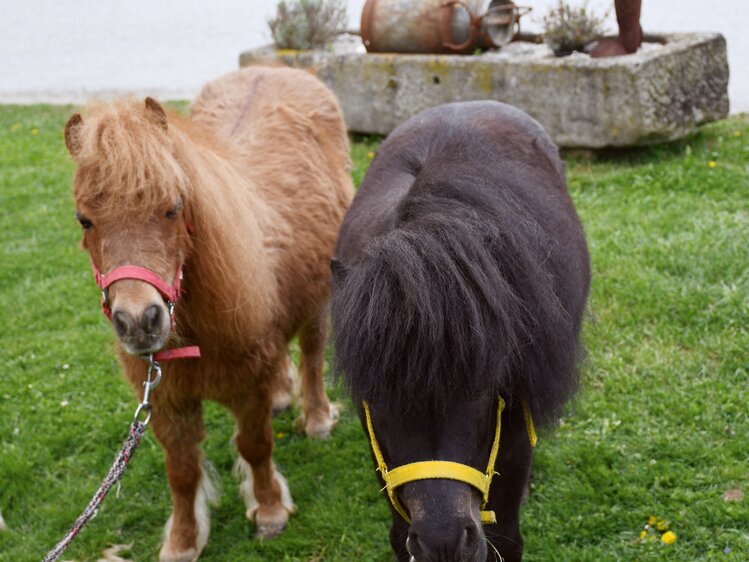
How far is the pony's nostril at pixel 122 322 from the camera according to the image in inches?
99.1

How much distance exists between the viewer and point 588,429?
4000 millimetres

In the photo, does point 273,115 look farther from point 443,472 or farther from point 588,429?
point 443,472

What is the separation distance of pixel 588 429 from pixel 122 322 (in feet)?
7.92

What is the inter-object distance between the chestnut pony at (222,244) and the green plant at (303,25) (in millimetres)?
3404

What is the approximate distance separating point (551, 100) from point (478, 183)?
4.31m

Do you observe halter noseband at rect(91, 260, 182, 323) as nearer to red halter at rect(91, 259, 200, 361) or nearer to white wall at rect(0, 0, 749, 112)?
red halter at rect(91, 259, 200, 361)

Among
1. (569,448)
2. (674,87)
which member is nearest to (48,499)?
(569,448)

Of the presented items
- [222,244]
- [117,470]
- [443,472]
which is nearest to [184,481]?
[117,470]

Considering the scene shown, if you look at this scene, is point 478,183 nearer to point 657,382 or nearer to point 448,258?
point 448,258

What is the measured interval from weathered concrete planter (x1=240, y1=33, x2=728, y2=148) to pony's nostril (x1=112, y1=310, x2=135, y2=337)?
4.71 meters

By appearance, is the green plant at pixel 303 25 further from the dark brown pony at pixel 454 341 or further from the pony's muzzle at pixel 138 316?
the pony's muzzle at pixel 138 316

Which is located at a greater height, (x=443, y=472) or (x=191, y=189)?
(x=191, y=189)

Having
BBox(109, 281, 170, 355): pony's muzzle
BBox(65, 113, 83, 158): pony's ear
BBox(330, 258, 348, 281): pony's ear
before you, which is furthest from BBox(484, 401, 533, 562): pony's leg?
BBox(65, 113, 83, 158): pony's ear

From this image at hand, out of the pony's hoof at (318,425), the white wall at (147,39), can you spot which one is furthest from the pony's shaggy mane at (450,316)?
the white wall at (147,39)
